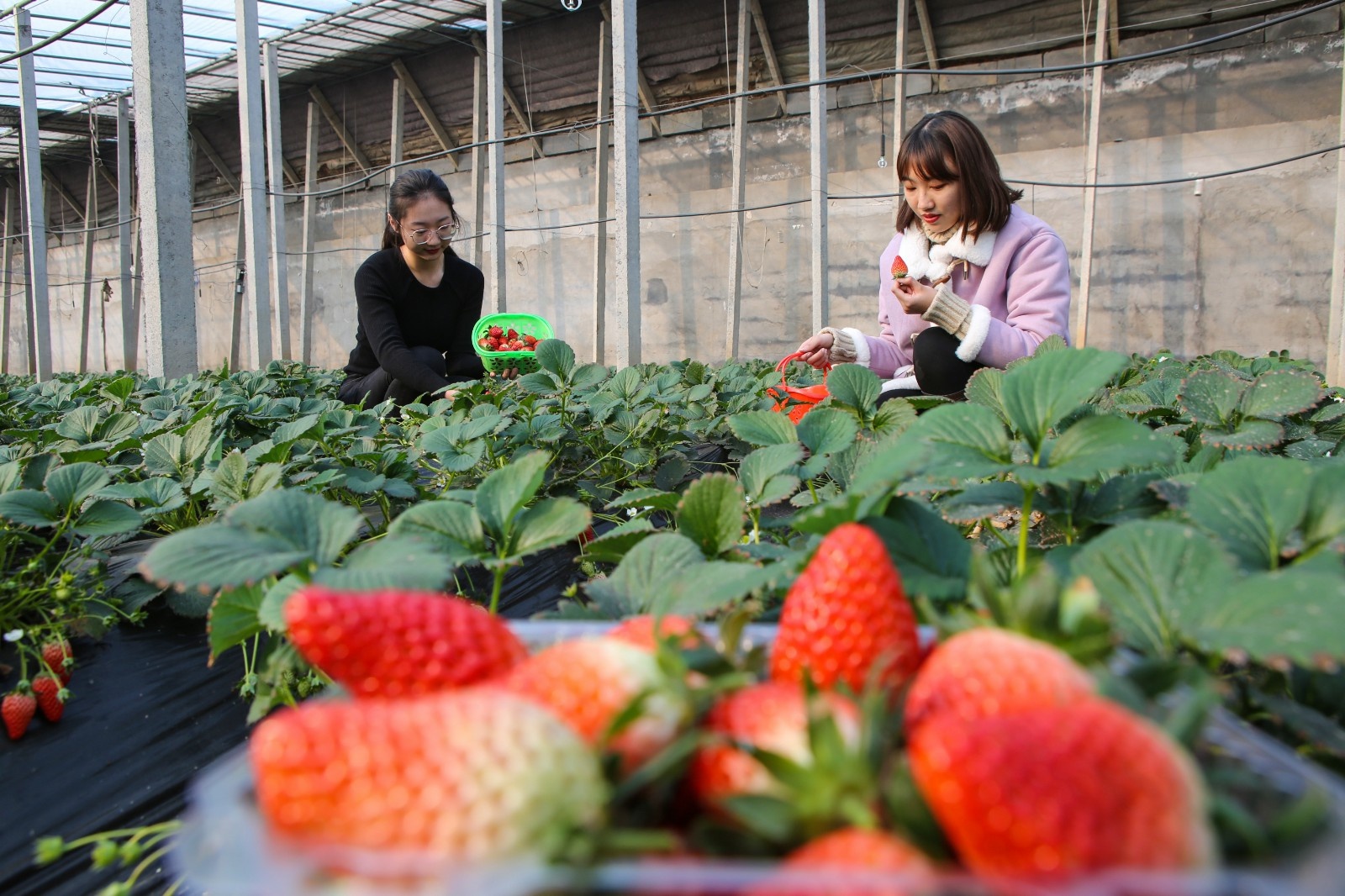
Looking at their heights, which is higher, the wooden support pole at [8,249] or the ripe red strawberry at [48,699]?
the wooden support pole at [8,249]

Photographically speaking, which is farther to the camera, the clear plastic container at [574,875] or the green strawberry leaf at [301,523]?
the green strawberry leaf at [301,523]

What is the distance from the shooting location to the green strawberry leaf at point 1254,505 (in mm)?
672

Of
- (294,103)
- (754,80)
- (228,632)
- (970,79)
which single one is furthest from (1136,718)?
(294,103)

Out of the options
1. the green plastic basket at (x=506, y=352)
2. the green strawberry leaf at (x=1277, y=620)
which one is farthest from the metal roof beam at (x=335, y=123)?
the green strawberry leaf at (x=1277, y=620)

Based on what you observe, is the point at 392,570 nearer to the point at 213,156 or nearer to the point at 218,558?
the point at 218,558

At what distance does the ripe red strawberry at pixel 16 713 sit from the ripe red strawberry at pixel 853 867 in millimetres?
1435

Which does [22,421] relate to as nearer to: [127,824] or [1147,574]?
[127,824]

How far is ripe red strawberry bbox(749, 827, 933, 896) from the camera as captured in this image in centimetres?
29

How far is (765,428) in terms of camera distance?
3.91 feet

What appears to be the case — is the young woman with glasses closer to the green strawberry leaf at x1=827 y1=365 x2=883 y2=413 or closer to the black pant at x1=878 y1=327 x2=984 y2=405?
the black pant at x1=878 y1=327 x2=984 y2=405

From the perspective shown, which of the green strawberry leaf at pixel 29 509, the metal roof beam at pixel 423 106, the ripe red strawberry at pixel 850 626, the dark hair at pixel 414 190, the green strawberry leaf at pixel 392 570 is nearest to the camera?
the ripe red strawberry at pixel 850 626

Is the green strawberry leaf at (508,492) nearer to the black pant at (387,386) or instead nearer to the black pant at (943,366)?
the black pant at (943,366)

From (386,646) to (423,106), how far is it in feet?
45.3

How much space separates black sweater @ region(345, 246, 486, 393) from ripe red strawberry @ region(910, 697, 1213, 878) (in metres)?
3.25
